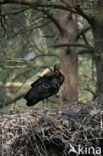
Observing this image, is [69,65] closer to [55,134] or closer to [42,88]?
[42,88]

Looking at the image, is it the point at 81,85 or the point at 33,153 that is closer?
the point at 33,153

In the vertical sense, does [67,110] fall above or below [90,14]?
below

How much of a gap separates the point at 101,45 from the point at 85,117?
304 cm

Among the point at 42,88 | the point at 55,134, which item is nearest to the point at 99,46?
the point at 42,88

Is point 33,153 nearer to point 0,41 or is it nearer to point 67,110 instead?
point 67,110

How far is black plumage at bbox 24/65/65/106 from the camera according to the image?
1007 cm

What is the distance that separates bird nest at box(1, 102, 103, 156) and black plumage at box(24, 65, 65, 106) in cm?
262

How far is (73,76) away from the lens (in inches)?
514

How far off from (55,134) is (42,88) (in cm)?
326

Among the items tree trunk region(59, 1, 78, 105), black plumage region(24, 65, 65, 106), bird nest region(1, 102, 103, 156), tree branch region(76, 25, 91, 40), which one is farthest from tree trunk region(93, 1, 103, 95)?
tree trunk region(59, 1, 78, 105)

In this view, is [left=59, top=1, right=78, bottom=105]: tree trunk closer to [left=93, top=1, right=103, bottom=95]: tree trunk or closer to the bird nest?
[left=93, top=1, right=103, bottom=95]: tree trunk

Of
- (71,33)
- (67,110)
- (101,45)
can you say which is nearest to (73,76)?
(71,33)

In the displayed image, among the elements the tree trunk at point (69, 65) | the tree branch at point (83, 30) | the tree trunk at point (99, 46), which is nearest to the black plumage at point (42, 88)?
the tree trunk at point (99, 46)

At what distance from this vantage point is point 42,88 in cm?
1022
